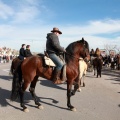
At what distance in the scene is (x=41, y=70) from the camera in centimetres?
786

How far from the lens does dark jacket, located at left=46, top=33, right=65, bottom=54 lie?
762 centimetres

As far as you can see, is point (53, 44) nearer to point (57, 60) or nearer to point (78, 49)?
point (57, 60)

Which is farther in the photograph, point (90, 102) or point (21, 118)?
point (90, 102)

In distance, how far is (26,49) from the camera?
12578mm

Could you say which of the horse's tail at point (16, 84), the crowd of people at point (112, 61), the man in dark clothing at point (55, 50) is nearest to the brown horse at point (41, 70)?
the horse's tail at point (16, 84)

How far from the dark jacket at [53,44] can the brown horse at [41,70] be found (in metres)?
0.41

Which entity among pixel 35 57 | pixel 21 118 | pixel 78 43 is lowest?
pixel 21 118

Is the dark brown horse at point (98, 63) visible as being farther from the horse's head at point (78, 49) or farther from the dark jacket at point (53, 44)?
the dark jacket at point (53, 44)

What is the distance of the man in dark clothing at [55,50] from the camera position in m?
7.64

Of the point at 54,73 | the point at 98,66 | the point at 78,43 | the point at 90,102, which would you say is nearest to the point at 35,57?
the point at 54,73

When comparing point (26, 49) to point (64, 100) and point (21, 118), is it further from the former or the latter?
point (21, 118)

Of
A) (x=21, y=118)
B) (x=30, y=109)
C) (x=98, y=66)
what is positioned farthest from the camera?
(x=98, y=66)

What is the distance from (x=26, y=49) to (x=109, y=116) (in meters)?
6.84

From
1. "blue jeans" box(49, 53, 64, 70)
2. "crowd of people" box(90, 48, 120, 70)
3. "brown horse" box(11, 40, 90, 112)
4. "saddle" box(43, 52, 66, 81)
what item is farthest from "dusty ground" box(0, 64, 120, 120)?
"crowd of people" box(90, 48, 120, 70)
